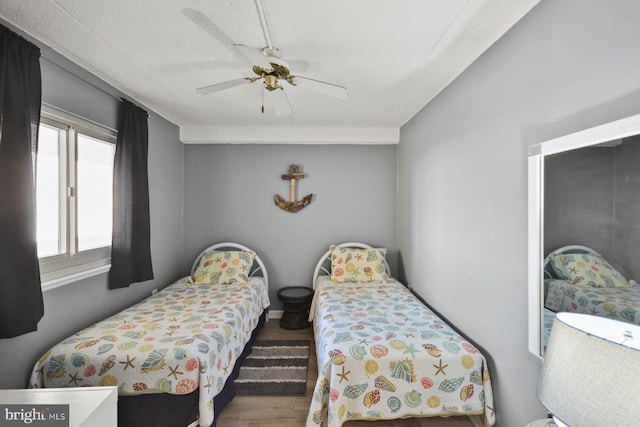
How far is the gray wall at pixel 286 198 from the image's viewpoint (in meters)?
3.54

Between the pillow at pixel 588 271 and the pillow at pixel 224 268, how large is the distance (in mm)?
2701

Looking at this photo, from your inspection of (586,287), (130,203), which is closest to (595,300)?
(586,287)

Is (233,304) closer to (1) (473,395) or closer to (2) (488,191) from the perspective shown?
(1) (473,395)

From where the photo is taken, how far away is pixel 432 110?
2.51m

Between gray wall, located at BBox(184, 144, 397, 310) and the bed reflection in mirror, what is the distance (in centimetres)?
236

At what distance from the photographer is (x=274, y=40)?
1615 millimetres

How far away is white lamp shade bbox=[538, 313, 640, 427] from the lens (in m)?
0.63

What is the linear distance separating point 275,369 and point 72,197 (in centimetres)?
203

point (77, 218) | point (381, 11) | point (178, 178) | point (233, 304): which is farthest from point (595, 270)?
point (178, 178)

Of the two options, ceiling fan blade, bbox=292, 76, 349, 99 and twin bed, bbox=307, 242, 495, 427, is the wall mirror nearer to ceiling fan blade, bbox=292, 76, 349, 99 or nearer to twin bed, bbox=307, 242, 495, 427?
twin bed, bbox=307, 242, 495, 427

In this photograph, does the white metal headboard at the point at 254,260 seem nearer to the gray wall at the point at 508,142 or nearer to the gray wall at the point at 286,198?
the gray wall at the point at 286,198

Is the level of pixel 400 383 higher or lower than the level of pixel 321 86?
lower

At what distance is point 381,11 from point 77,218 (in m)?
2.35

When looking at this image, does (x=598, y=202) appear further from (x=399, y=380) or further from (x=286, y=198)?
(x=286, y=198)
